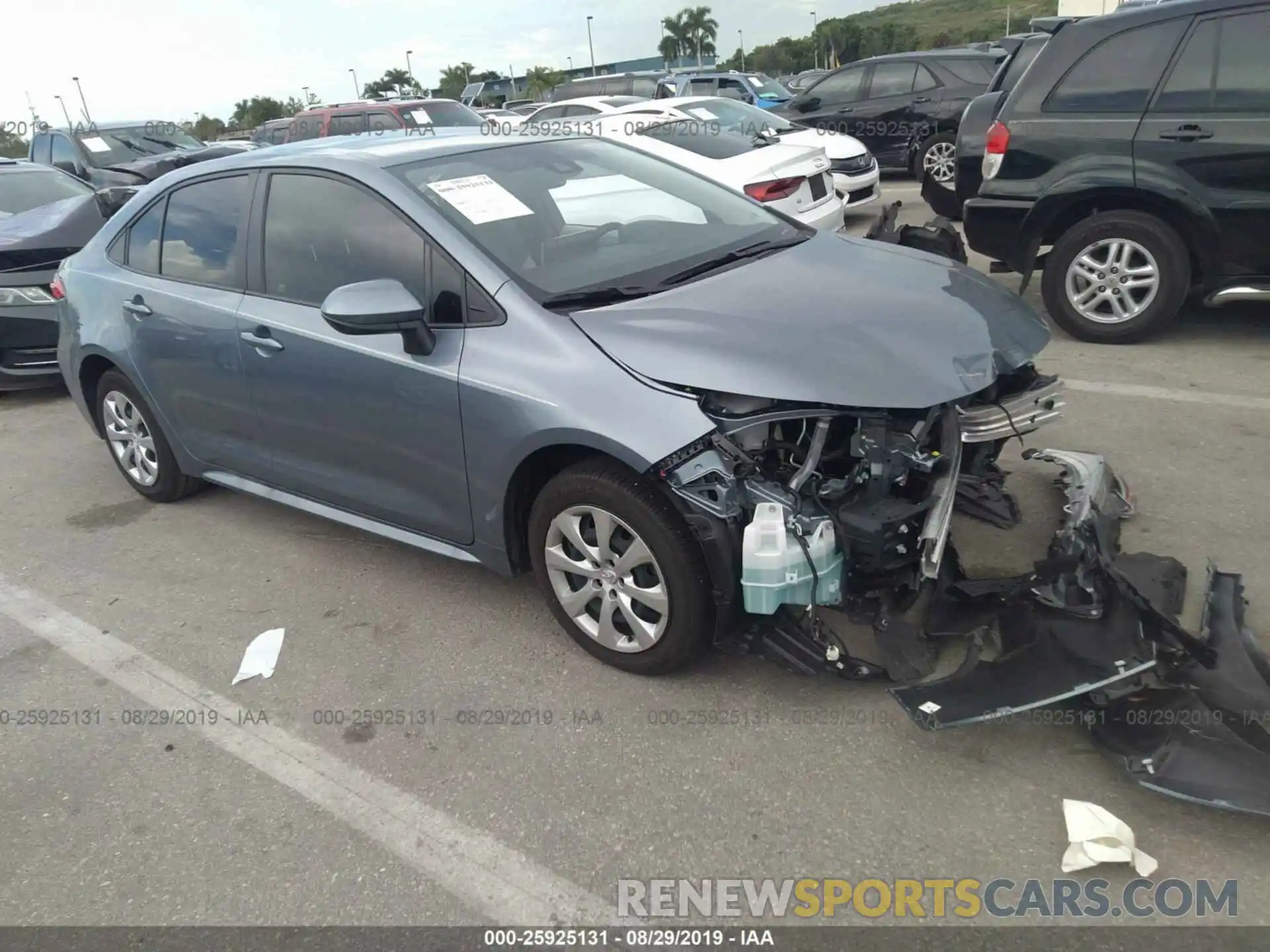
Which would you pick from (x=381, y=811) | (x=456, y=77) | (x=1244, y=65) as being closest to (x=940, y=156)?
(x=1244, y=65)

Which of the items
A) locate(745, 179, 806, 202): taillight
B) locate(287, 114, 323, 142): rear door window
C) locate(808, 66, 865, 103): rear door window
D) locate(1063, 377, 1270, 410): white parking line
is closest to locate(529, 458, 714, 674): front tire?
locate(1063, 377, 1270, 410): white parking line

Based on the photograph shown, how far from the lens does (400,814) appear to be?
2.72 meters

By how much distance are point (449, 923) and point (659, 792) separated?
66 cm

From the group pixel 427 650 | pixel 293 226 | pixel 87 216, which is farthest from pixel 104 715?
pixel 87 216

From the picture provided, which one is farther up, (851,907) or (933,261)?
(933,261)

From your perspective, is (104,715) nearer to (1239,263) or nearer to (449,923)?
(449,923)

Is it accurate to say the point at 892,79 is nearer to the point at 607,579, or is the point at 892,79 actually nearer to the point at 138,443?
the point at 138,443

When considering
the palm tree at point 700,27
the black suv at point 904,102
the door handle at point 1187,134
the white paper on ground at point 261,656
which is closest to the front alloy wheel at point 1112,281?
the door handle at point 1187,134

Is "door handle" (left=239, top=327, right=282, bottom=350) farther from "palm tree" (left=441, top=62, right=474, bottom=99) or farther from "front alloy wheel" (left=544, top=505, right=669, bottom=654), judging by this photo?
"palm tree" (left=441, top=62, right=474, bottom=99)

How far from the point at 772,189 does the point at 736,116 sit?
329cm

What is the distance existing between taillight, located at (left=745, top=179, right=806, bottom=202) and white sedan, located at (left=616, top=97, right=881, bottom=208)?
7.73 feet

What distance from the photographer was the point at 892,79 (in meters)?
12.4

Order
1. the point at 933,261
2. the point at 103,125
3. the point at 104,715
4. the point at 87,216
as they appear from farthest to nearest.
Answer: the point at 103,125, the point at 87,216, the point at 933,261, the point at 104,715

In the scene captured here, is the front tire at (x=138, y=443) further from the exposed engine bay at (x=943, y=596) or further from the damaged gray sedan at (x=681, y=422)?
the exposed engine bay at (x=943, y=596)
